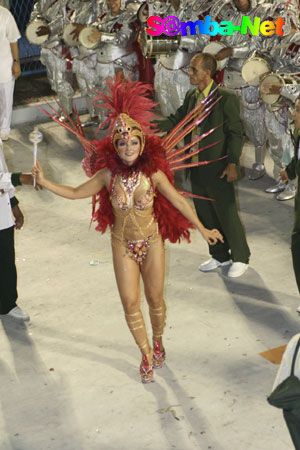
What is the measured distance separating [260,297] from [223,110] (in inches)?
51.0

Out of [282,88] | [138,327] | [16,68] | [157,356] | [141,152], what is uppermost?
[141,152]

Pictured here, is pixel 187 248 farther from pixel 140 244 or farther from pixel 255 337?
pixel 140 244

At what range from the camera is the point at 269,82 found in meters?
6.22

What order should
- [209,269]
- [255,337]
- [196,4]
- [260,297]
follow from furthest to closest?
[196,4], [209,269], [260,297], [255,337]

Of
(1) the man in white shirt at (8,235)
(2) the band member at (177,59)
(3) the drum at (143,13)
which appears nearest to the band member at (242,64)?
(2) the band member at (177,59)

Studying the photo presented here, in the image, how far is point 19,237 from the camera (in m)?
6.34

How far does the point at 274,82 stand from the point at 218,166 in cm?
127

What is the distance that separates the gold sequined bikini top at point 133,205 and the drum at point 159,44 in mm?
3725

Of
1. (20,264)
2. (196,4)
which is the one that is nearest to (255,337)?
(20,264)

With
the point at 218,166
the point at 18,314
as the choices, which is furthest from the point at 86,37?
the point at 18,314

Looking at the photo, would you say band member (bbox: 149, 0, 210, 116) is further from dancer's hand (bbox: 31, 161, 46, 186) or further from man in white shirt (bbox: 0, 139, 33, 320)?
dancer's hand (bbox: 31, 161, 46, 186)

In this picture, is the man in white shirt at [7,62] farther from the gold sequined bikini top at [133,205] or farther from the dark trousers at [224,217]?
the gold sequined bikini top at [133,205]

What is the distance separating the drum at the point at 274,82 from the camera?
6.10 meters

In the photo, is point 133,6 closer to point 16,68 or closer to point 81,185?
point 16,68
